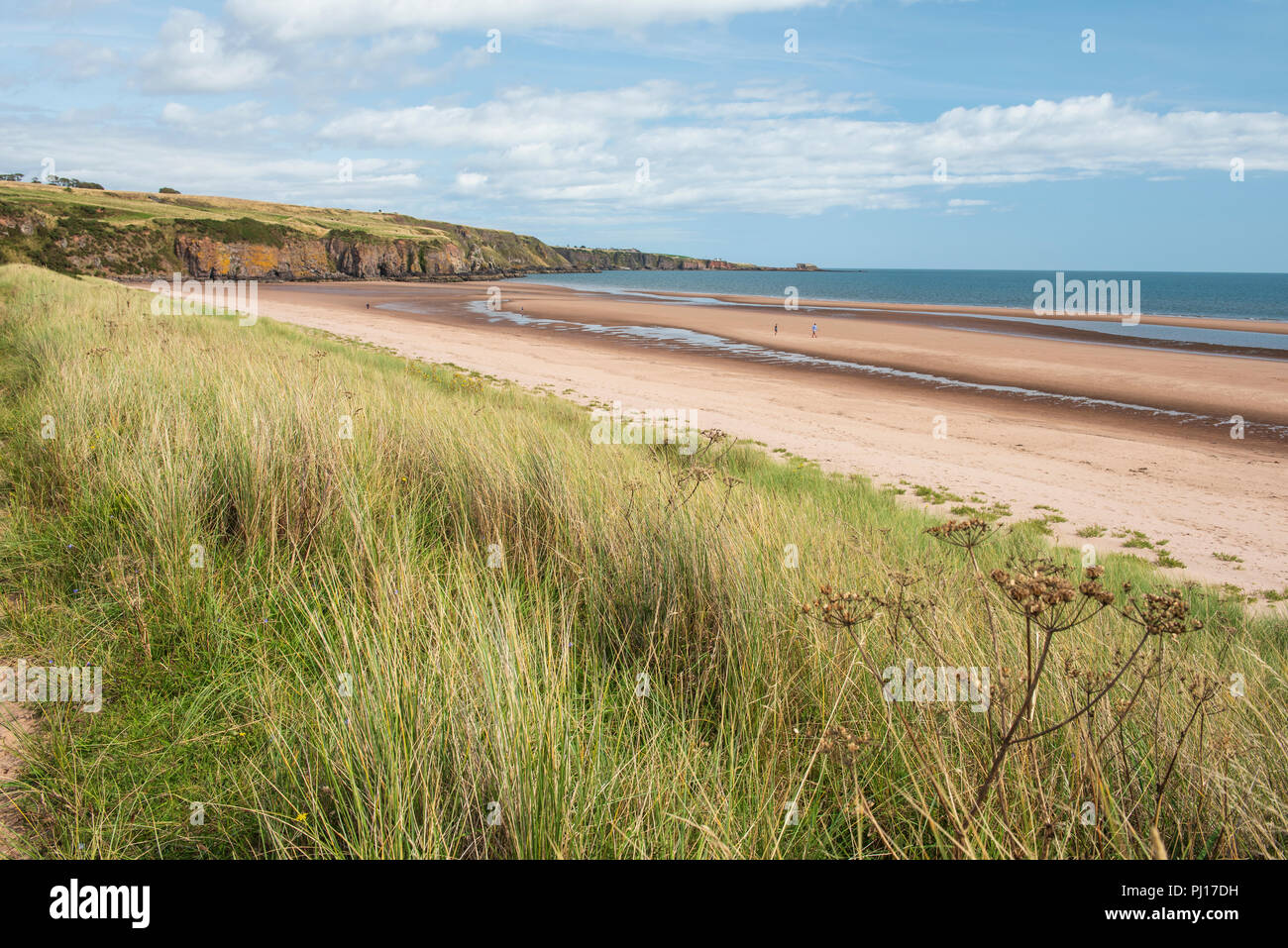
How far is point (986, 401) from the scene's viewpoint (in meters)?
20.5

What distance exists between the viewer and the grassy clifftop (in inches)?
2803

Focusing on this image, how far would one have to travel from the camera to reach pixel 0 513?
14.9ft

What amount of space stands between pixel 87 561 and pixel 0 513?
4.19 feet

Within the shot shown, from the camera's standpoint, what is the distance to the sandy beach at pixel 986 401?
10.9 meters

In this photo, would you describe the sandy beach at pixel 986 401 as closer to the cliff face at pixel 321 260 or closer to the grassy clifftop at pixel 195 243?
the grassy clifftop at pixel 195 243

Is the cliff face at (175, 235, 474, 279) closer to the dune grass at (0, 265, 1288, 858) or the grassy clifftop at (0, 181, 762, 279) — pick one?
the grassy clifftop at (0, 181, 762, 279)

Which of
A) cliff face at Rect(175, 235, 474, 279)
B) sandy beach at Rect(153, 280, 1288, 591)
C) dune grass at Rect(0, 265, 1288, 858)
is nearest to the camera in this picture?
dune grass at Rect(0, 265, 1288, 858)

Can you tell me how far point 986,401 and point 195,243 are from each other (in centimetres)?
10192

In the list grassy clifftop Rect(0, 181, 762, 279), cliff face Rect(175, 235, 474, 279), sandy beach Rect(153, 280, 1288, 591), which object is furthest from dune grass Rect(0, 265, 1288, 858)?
cliff face Rect(175, 235, 474, 279)

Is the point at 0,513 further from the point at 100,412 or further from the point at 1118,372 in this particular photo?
the point at 1118,372

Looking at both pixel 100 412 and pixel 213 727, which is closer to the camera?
pixel 213 727

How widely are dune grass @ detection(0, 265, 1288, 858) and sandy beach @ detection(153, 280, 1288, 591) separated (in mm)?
5924
